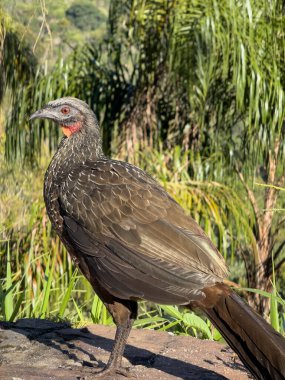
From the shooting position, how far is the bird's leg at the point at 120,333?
3931mm

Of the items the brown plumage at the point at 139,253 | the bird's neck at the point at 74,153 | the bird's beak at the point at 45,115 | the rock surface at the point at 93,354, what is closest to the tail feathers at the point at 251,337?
the brown plumage at the point at 139,253

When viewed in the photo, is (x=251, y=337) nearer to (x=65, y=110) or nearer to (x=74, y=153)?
(x=74, y=153)

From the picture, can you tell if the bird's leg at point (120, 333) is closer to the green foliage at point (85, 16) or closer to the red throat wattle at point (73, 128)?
the red throat wattle at point (73, 128)

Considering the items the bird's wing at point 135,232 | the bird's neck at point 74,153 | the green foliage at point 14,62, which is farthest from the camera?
the green foliage at point 14,62

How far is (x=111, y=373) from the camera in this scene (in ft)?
12.8

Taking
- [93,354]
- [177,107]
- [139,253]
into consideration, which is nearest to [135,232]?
[139,253]

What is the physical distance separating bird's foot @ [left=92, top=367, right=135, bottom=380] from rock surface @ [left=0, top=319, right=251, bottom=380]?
3 centimetres

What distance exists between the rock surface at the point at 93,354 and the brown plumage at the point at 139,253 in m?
0.27

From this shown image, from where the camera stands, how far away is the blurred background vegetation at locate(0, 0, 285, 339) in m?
9.70

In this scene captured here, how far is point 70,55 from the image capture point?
11.1 metres

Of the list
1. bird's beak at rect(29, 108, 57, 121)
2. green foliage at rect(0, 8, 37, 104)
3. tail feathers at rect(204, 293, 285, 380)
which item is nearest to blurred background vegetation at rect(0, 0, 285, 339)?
green foliage at rect(0, 8, 37, 104)

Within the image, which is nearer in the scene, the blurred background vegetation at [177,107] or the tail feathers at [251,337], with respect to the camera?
the tail feathers at [251,337]

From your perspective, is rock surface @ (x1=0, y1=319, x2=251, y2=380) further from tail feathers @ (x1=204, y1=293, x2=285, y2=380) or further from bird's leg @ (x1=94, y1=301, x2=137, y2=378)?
tail feathers @ (x1=204, y1=293, x2=285, y2=380)

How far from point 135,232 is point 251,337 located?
808 millimetres
